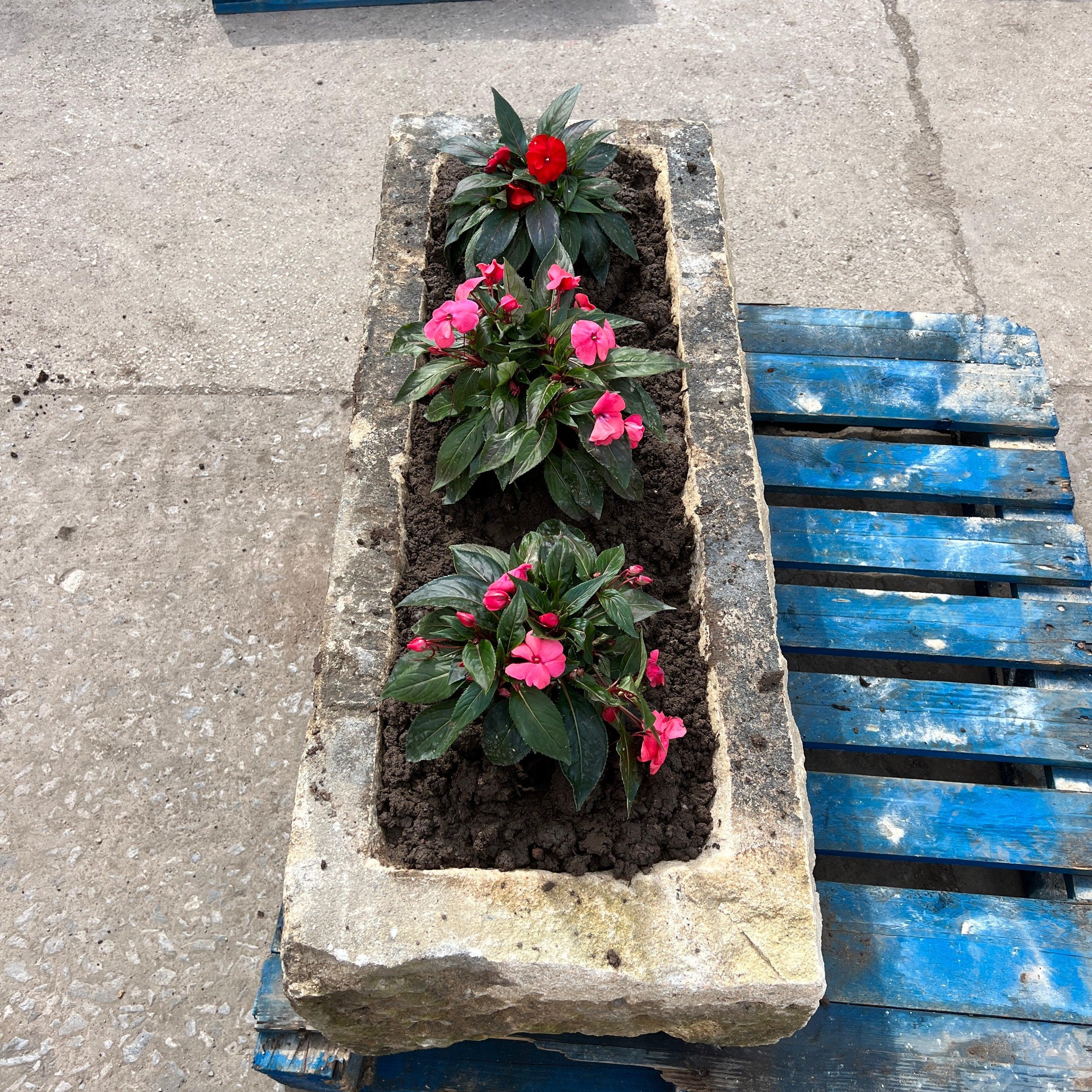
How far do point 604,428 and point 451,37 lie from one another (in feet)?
11.8

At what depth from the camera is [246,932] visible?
2.50 meters

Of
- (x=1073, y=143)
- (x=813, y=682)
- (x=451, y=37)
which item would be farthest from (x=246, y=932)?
(x=1073, y=143)

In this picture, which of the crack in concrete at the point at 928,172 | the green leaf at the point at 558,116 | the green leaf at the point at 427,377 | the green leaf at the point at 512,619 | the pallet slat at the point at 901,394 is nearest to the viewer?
the green leaf at the point at 512,619

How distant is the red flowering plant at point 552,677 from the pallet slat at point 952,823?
62cm

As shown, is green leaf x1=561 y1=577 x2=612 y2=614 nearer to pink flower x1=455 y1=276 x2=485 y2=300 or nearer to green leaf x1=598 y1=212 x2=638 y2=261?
pink flower x1=455 y1=276 x2=485 y2=300

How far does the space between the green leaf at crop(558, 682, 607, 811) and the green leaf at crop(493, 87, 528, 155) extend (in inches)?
63.6

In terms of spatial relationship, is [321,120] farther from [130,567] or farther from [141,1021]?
[141,1021]

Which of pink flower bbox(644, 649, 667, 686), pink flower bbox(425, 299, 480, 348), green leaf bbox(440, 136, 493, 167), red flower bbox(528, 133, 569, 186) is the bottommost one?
pink flower bbox(644, 649, 667, 686)

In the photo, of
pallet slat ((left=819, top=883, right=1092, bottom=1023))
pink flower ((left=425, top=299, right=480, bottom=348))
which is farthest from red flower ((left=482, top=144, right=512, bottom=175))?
pallet slat ((left=819, top=883, right=1092, bottom=1023))

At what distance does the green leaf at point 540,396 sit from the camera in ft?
6.93

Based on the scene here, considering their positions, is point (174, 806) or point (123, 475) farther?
point (123, 475)

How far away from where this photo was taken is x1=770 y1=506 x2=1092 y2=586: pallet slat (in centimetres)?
258

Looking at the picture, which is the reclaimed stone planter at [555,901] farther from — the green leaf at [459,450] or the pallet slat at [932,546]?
the pallet slat at [932,546]

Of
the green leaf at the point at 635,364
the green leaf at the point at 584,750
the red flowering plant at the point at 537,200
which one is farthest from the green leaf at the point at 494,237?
the green leaf at the point at 584,750
